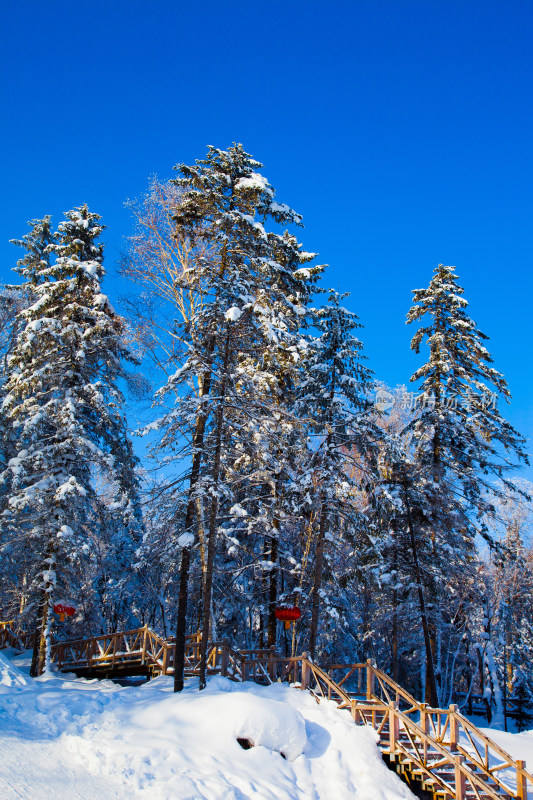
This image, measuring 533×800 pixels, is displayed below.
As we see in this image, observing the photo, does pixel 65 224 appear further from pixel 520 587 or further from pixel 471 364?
pixel 520 587

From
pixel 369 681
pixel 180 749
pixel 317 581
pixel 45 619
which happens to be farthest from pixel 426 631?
pixel 45 619

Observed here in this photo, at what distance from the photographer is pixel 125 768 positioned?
732cm

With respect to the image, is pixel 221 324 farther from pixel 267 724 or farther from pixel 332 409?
pixel 267 724

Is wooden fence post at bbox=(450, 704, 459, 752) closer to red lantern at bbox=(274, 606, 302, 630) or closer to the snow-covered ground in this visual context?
the snow-covered ground

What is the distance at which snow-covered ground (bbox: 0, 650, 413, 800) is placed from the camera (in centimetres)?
687

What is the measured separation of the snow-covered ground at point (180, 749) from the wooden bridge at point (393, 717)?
0.64 meters

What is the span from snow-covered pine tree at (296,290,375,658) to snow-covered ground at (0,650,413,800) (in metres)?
6.12

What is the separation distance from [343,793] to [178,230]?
13793 mm

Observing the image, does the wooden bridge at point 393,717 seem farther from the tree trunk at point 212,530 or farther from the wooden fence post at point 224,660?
the tree trunk at point 212,530

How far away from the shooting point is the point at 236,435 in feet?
46.4

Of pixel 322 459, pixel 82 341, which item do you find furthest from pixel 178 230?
pixel 322 459

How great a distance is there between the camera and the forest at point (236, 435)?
1380 cm

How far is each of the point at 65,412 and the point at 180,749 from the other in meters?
9.38

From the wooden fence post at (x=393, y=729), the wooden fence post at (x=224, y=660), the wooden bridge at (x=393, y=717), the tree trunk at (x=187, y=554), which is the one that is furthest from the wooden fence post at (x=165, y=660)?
the wooden fence post at (x=393, y=729)
